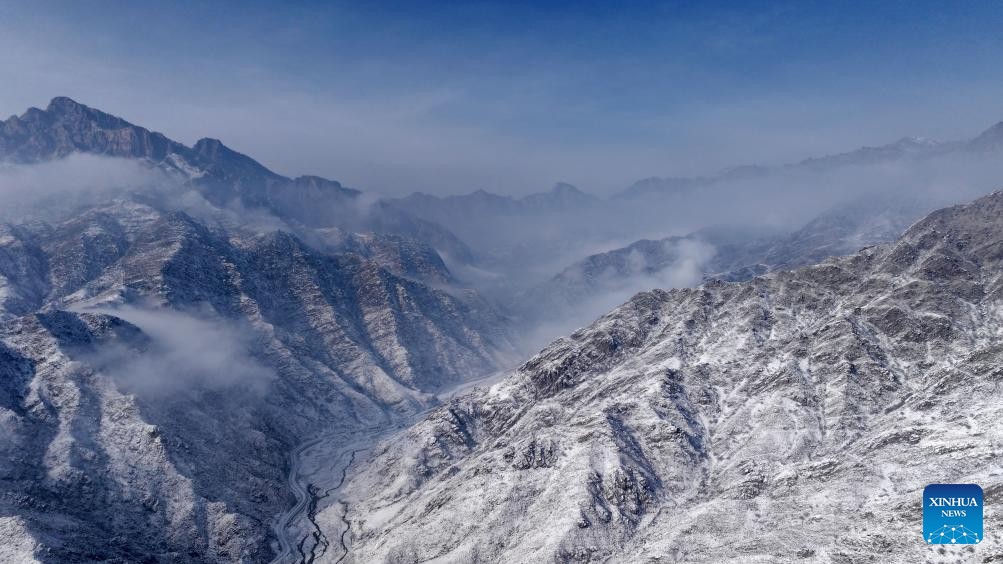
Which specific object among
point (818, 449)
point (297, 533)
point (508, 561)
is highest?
point (818, 449)

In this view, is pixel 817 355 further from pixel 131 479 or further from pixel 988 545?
pixel 131 479

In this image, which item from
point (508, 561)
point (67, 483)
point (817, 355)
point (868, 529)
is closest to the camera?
point (868, 529)

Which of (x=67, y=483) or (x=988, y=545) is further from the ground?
(x=988, y=545)

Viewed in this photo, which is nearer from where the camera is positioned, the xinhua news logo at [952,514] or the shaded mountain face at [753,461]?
the xinhua news logo at [952,514]

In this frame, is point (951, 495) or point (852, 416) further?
point (852, 416)

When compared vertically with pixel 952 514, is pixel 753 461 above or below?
below

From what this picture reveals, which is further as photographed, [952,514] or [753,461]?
[753,461]

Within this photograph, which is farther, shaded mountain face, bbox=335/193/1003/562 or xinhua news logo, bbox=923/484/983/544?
shaded mountain face, bbox=335/193/1003/562

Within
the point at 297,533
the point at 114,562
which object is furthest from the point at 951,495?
the point at 114,562
